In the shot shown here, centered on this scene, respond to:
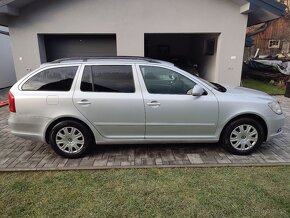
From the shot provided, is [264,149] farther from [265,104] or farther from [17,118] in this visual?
[17,118]

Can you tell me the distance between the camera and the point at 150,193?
3.03 metres

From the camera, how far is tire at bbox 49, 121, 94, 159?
385 centimetres

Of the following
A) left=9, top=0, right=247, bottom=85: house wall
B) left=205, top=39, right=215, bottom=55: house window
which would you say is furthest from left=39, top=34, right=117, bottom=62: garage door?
left=205, top=39, right=215, bottom=55: house window

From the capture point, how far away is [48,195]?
3.00 meters

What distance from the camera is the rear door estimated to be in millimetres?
3783

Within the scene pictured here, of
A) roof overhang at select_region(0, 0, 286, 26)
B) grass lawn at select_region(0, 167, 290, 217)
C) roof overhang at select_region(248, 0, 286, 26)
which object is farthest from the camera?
roof overhang at select_region(248, 0, 286, 26)

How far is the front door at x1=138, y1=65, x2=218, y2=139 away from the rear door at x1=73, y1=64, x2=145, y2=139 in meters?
0.15

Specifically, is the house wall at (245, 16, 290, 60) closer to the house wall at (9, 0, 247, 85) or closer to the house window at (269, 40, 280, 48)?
the house window at (269, 40, 280, 48)

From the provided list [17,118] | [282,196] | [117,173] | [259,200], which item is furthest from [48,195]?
[282,196]

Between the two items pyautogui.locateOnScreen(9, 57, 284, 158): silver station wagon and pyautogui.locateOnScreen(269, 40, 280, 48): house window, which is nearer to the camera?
pyautogui.locateOnScreen(9, 57, 284, 158): silver station wagon

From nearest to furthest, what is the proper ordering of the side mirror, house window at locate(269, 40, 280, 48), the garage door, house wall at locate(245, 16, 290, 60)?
the side mirror
the garage door
house wall at locate(245, 16, 290, 60)
house window at locate(269, 40, 280, 48)

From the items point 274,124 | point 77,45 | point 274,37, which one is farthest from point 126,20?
point 274,37

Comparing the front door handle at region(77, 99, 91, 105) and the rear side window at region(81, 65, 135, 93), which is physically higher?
the rear side window at region(81, 65, 135, 93)

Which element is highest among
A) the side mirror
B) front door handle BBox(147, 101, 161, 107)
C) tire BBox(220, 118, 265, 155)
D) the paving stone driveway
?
→ the side mirror
